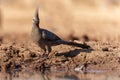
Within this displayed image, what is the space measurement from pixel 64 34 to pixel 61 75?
16.6 feet

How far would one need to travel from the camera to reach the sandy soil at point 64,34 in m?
17.6

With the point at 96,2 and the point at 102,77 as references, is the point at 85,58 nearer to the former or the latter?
the point at 102,77

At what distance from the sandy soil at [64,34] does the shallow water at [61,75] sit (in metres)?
0.29

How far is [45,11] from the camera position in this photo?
923 inches

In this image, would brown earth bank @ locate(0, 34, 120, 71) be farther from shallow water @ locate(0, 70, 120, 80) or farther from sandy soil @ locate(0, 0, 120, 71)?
shallow water @ locate(0, 70, 120, 80)

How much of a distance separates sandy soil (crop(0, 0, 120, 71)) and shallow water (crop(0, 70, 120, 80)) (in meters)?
0.29

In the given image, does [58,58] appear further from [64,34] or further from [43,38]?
[64,34]

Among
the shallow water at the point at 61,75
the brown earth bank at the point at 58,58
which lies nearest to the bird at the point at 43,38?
the brown earth bank at the point at 58,58

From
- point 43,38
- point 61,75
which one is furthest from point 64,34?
point 61,75

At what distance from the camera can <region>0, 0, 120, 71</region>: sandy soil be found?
17562 millimetres

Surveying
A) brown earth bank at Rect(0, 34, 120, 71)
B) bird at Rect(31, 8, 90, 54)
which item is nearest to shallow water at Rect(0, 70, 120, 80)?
brown earth bank at Rect(0, 34, 120, 71)

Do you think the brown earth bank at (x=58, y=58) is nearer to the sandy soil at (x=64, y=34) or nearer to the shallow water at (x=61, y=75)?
the sandy soil at (x=64, y=34)

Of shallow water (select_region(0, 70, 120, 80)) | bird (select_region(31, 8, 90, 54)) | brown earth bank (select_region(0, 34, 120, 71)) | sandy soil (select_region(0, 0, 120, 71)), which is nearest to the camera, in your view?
shallow water (select_region(0, 70, 120, 80))

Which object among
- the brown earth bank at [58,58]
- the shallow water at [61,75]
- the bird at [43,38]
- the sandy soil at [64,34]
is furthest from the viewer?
the sandy soil at [64,34]
